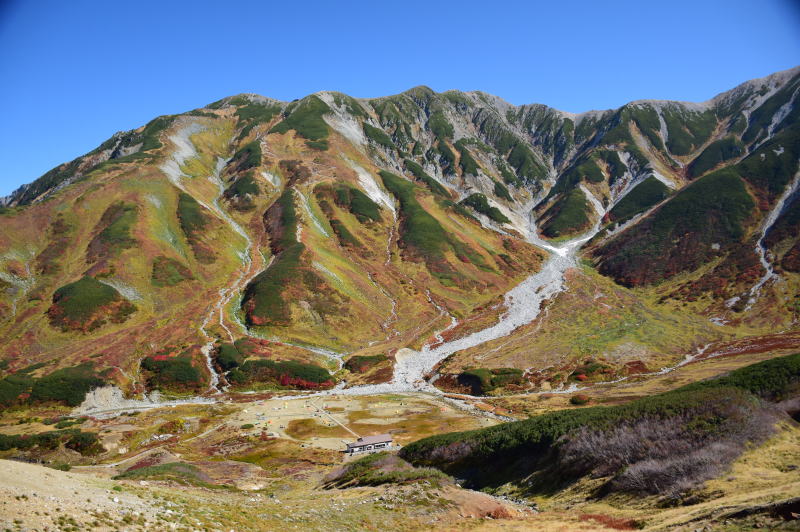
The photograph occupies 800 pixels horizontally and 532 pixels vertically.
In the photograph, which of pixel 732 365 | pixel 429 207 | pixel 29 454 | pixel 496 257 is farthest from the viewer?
pixel 429 207

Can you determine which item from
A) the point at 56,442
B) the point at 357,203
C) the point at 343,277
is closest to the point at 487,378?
the point at 343,277

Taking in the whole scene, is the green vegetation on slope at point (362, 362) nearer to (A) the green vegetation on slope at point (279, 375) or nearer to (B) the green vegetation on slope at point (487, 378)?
(A) the green vegetation on slope at point (279, 375)

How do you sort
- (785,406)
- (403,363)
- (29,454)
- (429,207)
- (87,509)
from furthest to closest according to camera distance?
(429,207)
(403,363)
(29,454)
(785,406)
(87,509)

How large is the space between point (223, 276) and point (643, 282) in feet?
411

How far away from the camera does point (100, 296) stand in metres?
90.3

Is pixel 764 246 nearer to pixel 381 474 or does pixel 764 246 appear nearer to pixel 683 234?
pixel 683 234

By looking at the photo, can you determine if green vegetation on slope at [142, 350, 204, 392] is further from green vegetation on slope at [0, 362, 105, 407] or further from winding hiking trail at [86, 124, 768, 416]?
green vegetation on slope at [0, 362, 105, 407]

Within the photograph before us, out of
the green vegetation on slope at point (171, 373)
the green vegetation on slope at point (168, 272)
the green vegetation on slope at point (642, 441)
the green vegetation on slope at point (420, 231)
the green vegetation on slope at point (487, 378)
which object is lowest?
the green vegetation on slope at point (487, 378)

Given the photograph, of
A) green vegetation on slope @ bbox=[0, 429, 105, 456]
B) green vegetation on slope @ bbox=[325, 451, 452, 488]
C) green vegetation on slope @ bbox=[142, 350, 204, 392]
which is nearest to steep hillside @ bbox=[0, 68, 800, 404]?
green vegetation on slope @ bbox=[142, 350, 204, 392]

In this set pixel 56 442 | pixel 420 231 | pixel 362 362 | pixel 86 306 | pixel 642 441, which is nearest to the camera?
pixel 642 441

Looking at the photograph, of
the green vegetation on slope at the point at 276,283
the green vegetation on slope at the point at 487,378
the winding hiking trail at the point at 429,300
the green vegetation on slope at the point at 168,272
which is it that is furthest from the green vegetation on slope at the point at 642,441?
the green vegetation on slope at the point at 168,272

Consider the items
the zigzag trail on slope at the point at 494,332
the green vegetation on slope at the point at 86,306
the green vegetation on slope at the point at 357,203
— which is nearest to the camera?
the zigzag trail on slope at the point at 494,332

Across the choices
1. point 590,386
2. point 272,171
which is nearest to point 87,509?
point 590,386

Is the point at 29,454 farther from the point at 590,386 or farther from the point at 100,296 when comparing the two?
the point at 590,386
